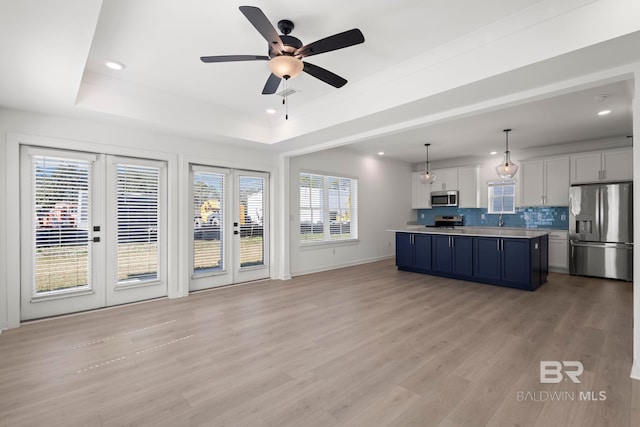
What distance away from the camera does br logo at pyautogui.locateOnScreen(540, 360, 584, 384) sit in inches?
91.8

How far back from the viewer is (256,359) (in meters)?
2.68

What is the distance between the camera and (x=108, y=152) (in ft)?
13.4

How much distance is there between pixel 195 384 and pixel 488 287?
475 cm

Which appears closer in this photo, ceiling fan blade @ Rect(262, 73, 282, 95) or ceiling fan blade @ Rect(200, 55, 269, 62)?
ceiling fan blade @ Rect(200, 55, 269, 62)

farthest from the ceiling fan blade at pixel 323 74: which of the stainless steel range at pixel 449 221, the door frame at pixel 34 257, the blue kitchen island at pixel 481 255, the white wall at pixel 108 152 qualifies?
the stainless steel range at pixel 449 221

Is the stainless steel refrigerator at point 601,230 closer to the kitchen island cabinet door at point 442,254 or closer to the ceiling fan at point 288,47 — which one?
the kitchen island cabinet door at point 442,254

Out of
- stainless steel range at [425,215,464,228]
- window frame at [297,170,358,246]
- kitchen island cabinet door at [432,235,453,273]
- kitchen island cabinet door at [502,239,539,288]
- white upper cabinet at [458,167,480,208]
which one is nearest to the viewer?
kitchen island cabinet door at [502,239,539,288]

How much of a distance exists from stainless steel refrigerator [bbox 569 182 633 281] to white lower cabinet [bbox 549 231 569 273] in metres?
0.16

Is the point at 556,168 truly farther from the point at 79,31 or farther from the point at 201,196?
the point at 79,31

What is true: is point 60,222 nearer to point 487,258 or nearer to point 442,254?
Result: point 442,254

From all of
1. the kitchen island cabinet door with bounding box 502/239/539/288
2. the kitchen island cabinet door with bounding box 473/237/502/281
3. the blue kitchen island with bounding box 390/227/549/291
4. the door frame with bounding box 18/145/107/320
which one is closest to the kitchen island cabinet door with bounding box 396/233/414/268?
the blue kitchen island with bounding box 390/227/549/291

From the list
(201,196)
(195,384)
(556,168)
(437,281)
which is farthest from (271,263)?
(556,168)

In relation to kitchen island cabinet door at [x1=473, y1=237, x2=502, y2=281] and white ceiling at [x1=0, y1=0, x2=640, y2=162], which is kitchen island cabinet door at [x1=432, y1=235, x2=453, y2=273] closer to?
kitchen island cabinet door at [x1=473, y1=237, x2=502, y2=281]

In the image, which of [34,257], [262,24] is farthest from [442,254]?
[34,257]
